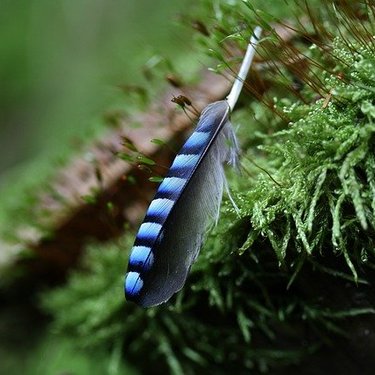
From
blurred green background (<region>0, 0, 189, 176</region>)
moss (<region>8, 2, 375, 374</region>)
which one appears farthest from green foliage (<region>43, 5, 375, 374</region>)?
blurred green background (<region>0, 0, 189, 176</region>)

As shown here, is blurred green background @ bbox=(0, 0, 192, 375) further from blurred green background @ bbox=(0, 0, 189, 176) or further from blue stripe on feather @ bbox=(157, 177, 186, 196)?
blue stripe on feather @ bbox=(157, 177, 186, 196)

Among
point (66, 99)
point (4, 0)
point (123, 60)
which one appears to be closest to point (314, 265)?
point (123, 60)


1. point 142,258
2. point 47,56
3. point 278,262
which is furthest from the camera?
point 47,56

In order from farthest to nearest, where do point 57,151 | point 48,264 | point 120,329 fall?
1. point 57,151
2. point 48,264
3. point 120,329

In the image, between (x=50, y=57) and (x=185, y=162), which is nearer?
(x=185, y=162)

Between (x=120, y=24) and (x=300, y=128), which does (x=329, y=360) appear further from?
(x=120, y=24)

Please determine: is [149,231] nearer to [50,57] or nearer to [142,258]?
[142,258]

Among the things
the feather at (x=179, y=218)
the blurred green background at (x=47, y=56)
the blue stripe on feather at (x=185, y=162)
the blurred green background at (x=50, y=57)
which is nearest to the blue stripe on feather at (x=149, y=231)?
the feather at (x=179, y=218)

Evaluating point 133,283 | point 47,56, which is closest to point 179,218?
point 133,283
